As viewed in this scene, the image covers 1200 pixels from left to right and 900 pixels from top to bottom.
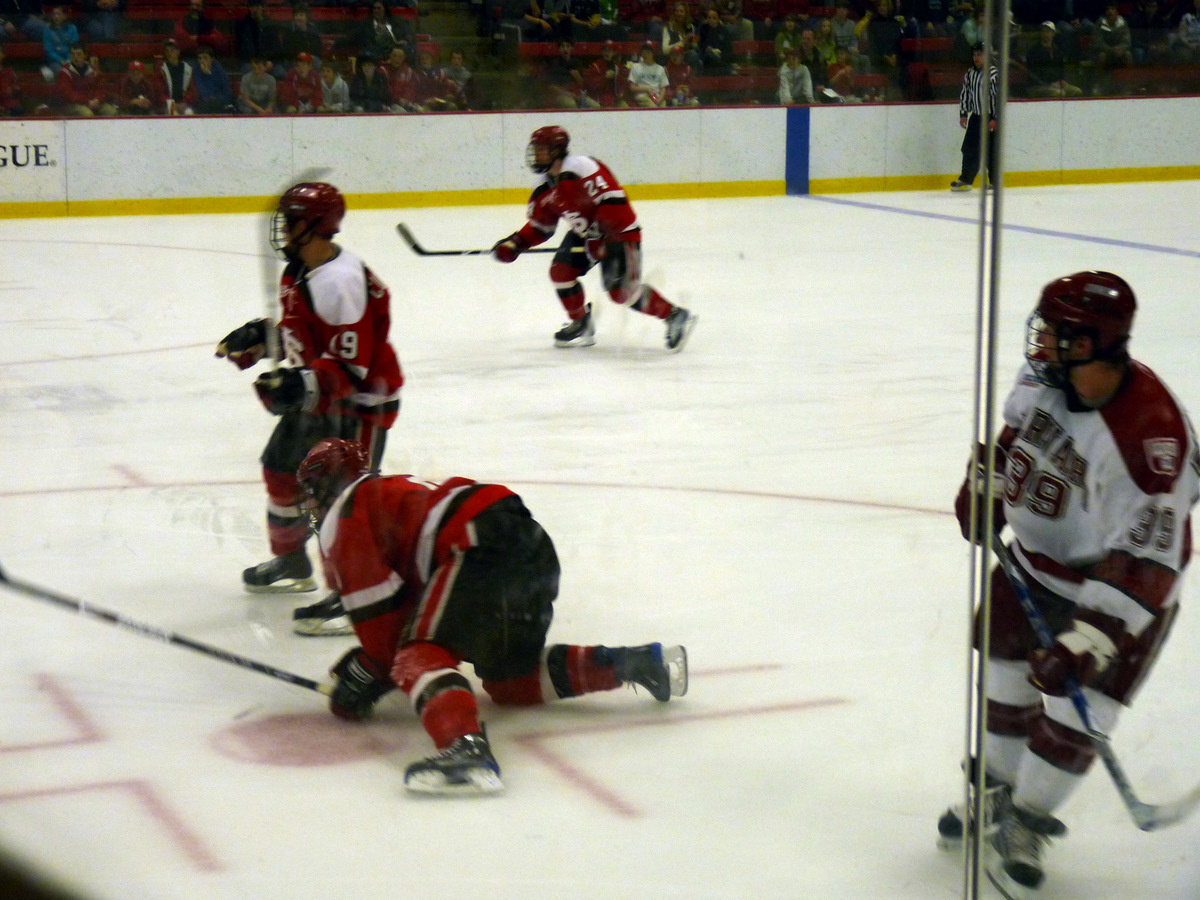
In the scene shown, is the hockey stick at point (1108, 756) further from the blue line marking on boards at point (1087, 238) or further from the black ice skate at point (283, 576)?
the black ice skate at point (283, 576)

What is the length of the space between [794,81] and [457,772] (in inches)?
41.8

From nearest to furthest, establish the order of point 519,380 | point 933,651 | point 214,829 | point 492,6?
point 214,829
point 933,651
point 492,6
point 519,380

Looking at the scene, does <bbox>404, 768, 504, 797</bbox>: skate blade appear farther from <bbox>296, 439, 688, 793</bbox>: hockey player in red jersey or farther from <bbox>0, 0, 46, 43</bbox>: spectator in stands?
<bbox>0, 0, 46, 43</bbox>: spectator in stands

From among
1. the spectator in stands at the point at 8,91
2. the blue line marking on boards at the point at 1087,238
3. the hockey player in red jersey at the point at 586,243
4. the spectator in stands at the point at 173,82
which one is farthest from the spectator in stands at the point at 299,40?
the hockey player in red jersey at the point at 586,243

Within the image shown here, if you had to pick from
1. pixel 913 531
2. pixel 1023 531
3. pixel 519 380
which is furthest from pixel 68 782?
pixel 519 380

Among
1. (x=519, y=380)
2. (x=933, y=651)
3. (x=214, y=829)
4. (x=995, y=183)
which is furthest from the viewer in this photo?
(x=519, y=380)

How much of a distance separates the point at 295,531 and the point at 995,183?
1.66 metres

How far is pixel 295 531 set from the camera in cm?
233

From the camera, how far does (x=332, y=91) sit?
→ 206 cm

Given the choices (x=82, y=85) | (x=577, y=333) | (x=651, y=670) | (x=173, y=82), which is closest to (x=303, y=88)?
(x=173, y=82)

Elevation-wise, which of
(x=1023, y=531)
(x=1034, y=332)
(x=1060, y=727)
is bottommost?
(x=1060, y=727)

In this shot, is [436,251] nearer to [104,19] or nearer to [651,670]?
[104,19]

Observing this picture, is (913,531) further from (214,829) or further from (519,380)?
(519,380)

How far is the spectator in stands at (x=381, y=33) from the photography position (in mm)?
2039
